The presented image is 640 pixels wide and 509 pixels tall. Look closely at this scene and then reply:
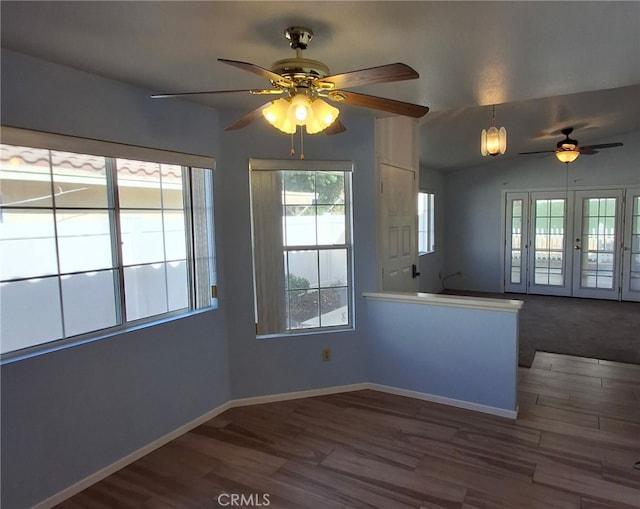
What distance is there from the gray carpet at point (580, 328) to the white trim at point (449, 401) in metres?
1.25

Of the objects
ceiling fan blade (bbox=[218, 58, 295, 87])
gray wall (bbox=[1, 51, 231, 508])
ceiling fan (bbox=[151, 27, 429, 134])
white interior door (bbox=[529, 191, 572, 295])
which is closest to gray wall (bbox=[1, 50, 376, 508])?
gray wall (bbox=[1, 51, 231, 508])

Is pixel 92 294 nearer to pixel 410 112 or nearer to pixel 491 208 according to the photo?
pixel 410 112

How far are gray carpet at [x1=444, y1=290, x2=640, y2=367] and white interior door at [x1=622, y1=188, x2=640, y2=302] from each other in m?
0.27

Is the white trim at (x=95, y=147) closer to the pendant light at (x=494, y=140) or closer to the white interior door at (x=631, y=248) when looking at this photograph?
the pendant light at (x=494, y=140)

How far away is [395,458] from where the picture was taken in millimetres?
2541

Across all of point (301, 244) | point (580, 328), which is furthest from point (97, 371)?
point (580, 328)

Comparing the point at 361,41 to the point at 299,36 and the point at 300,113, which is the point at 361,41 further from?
the point at 300,113

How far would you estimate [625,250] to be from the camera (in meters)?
6.66

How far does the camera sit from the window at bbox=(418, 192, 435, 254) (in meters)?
7.31

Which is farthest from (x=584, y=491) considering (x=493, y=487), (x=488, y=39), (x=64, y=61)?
(x=64, y=61)

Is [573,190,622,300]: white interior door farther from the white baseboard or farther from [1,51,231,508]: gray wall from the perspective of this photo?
[1,51,231,508]: gray wall

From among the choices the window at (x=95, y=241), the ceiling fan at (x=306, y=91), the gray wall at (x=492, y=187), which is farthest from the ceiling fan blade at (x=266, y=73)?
the gray wall at (x=492, y=187)

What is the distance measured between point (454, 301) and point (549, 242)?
16.6 ft

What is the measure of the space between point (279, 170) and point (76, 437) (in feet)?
7.08
